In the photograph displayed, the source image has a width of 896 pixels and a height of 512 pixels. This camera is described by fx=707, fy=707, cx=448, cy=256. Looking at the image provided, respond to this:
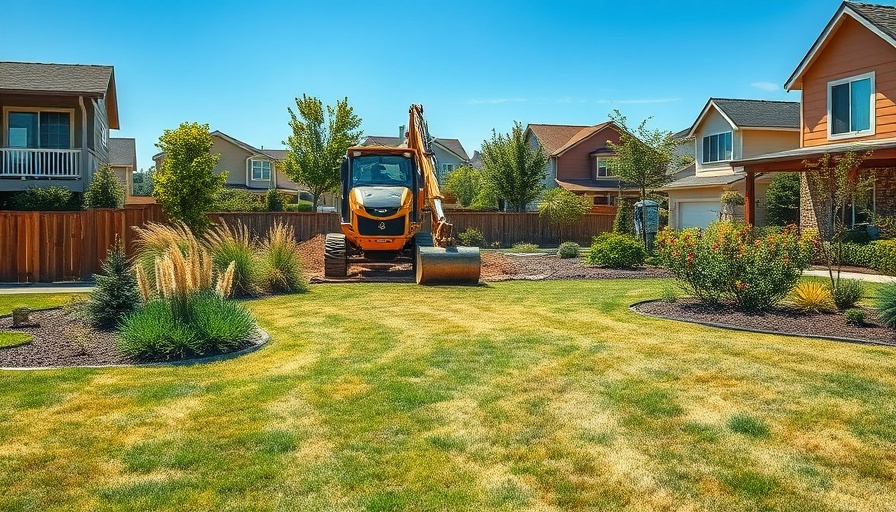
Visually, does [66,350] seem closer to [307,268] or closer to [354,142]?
[307,268]

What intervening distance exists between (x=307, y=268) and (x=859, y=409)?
50.5ft

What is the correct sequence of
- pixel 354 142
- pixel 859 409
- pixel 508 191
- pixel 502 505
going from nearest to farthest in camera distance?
pixel 502 505 < pixel 859 409 < pixel 508 191 < pixel 354 142

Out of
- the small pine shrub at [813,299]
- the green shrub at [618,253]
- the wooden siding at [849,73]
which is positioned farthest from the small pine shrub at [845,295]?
the wooden siding at [849,73]

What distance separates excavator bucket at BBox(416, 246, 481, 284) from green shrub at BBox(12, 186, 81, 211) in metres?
13.0

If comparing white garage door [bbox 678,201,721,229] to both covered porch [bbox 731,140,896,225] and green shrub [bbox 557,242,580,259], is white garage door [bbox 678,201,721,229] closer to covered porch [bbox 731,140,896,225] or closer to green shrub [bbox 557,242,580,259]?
covered porch [bbox 731,140,896,225]

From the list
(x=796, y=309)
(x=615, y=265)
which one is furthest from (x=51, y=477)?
(x=615, y=265)

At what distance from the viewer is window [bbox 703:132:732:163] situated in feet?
105

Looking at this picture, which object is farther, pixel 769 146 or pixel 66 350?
pixel 769 146

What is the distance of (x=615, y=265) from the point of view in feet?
66.6

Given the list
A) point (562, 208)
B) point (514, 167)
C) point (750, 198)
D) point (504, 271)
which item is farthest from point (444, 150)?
point (504, 271)

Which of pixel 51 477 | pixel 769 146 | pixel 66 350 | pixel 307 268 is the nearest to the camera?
pixel 51 477

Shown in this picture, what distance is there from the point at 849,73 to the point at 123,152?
144 feet

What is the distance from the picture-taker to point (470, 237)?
31656mm

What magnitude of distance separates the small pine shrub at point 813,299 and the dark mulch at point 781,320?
201mm
